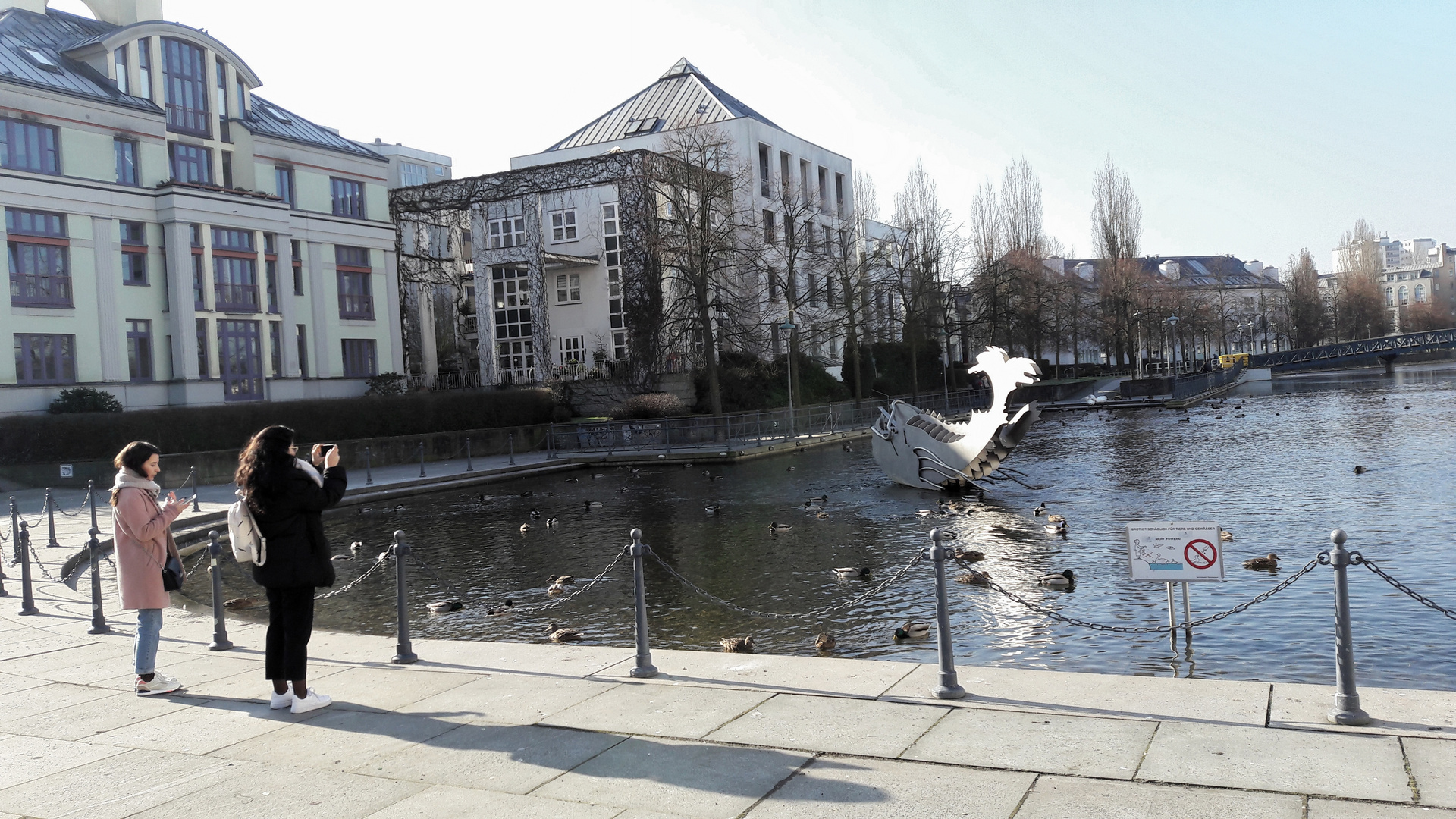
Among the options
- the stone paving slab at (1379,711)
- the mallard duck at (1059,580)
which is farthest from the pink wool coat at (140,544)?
the mallard duck at (1059,580)

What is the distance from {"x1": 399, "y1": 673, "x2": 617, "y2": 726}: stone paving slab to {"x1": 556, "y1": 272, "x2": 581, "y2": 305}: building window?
47.1 meters

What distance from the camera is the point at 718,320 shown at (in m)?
45.2

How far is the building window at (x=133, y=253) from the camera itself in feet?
129

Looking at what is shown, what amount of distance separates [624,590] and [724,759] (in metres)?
8.69

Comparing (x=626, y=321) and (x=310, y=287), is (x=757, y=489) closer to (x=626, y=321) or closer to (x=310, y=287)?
(x=626, y=321)

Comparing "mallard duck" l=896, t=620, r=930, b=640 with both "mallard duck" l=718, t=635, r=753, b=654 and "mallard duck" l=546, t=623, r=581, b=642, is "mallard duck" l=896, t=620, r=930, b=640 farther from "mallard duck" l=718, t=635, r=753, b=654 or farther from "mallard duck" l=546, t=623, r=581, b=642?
"mallard duck" l=546, t=623, r=581, b=642

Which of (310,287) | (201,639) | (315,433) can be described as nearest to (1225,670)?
(201,639)

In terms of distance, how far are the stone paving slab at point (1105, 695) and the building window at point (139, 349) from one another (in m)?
40.0

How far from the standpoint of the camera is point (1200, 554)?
8.89 metres

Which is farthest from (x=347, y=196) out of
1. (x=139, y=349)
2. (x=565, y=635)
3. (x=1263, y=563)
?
(x=1263, y=563)

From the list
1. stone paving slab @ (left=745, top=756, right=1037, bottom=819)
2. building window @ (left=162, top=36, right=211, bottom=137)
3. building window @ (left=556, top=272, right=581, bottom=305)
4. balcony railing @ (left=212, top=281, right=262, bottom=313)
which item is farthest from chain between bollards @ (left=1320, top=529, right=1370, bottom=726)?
building window @ (left=556, top=272, right=581, bottom=305)

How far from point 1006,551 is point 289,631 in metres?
11.9

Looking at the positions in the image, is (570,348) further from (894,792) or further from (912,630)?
(894,792)

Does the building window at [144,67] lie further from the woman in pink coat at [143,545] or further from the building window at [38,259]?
the woman in pink coat at [143,545]
